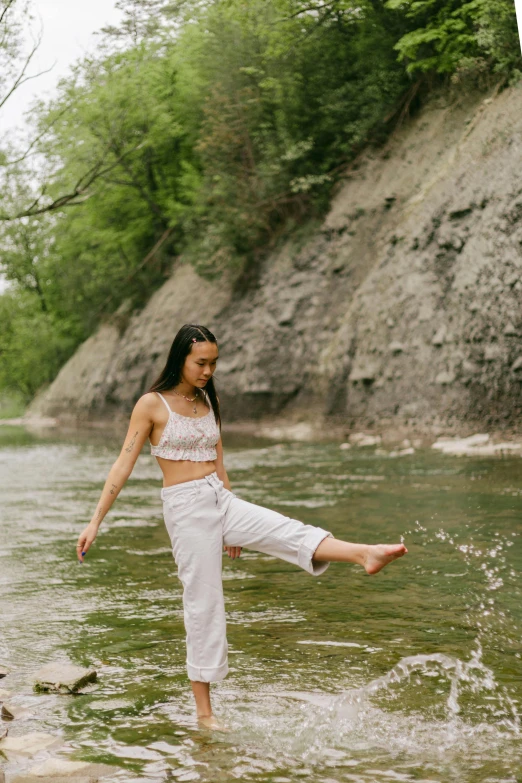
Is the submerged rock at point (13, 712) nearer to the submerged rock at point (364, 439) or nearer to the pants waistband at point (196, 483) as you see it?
the pants waistband at point (196, 483)

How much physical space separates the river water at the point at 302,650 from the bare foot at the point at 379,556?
2.07 feet

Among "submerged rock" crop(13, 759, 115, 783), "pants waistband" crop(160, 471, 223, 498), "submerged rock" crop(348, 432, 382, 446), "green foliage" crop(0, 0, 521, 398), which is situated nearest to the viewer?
"submerged rock" crop(13, 759, 115, 783)

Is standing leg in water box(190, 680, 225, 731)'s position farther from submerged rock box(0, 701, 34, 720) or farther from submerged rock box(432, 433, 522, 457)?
submerged rock box(432, 433, 522, 457)

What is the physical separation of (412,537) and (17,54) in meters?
12.7

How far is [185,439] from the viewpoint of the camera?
12.7ft

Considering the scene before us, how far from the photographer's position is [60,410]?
34.3m

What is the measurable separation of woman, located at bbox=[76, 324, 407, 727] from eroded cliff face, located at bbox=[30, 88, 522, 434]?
1128cm

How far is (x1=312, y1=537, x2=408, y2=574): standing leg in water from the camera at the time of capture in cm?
349

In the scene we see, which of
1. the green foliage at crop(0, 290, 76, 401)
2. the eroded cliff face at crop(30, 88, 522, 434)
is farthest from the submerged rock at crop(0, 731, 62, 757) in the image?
the green foliage at crop(0, 290, 76, 401)

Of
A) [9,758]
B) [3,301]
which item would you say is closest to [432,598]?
[9,758]

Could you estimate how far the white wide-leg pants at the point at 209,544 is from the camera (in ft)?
12.3

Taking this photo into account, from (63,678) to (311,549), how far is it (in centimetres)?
139

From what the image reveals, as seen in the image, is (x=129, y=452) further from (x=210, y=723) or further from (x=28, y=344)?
(x=28, y=344)

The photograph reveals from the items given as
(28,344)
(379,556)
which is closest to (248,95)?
(28,344)
